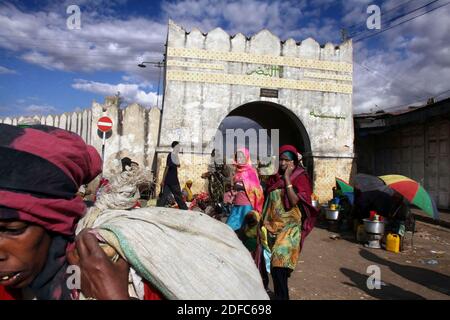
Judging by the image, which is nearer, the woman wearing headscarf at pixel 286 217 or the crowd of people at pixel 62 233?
the crowd of people at pixel 62 233

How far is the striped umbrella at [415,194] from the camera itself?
6.23 metres

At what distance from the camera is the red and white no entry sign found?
10125 mm

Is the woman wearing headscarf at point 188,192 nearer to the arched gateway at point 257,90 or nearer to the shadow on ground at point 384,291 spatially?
the arched gateway at point 257,90

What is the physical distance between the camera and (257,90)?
10391 mm

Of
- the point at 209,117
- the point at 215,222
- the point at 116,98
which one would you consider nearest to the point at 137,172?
the point at 215,222

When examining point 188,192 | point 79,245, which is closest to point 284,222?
point 79,245

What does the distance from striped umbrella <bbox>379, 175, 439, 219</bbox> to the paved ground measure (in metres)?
0.91

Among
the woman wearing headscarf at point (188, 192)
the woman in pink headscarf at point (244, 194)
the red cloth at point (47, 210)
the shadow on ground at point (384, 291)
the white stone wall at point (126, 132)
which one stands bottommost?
the shadow on ground at point (384, 291)

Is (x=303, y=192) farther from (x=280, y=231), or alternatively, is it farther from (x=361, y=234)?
(x=361, y=234)

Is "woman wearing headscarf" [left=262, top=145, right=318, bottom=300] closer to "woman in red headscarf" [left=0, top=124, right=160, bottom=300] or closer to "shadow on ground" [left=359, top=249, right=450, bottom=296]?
"shadow on ground" [left=359, top=249, right=450, bottom=296]

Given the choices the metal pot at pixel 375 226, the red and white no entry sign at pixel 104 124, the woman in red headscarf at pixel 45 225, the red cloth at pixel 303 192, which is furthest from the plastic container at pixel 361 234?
the red and white no entry sign at pixel 104 124

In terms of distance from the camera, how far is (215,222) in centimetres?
123

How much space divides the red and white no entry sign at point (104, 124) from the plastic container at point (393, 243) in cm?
806

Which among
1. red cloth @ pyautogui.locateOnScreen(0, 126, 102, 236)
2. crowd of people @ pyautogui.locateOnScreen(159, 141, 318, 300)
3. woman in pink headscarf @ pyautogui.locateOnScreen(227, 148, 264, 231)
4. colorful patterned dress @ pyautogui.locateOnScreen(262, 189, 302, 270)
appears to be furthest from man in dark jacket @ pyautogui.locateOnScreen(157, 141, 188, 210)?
red cloth @ pyautogui.locateOnScreen(0, 126, 102, 236)
